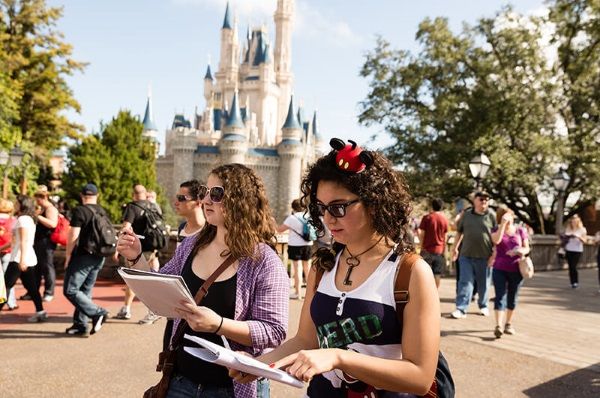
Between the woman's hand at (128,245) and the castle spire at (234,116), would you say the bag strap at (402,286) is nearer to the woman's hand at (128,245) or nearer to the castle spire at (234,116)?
the woman's hand at (128,245)

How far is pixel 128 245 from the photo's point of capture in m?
2.68

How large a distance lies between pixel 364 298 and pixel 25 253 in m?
5.80

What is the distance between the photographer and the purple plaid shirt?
2.33 metres

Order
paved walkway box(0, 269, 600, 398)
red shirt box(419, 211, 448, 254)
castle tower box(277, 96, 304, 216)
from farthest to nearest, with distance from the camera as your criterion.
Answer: castle tower box(277, 96, 304, 216) < red shirt box(419, 211, 448, 254) < paved walkway box(0, 269, 600, 398)

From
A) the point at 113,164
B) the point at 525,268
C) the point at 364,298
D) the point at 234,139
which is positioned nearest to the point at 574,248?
the point at 525,268

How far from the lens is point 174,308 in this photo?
6.90 ft

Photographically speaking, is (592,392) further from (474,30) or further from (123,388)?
(474,30)

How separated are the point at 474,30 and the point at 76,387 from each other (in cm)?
2388

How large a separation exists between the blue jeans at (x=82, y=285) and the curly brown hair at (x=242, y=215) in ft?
12.2

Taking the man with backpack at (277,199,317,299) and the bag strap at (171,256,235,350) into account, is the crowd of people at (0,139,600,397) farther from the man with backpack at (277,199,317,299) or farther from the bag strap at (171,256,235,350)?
the man with backpack at (277,199,317,299)

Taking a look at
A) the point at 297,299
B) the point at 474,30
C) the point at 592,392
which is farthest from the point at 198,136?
the point at 592,392

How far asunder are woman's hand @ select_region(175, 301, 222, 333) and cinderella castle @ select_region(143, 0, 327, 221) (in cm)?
5639

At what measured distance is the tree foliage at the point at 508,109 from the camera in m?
22.1

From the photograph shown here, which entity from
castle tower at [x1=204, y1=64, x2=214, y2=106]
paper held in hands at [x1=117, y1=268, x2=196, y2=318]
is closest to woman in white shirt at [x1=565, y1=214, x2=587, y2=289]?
paper held in hands at [x1=117, y1=268, x2=196, y2=318]
